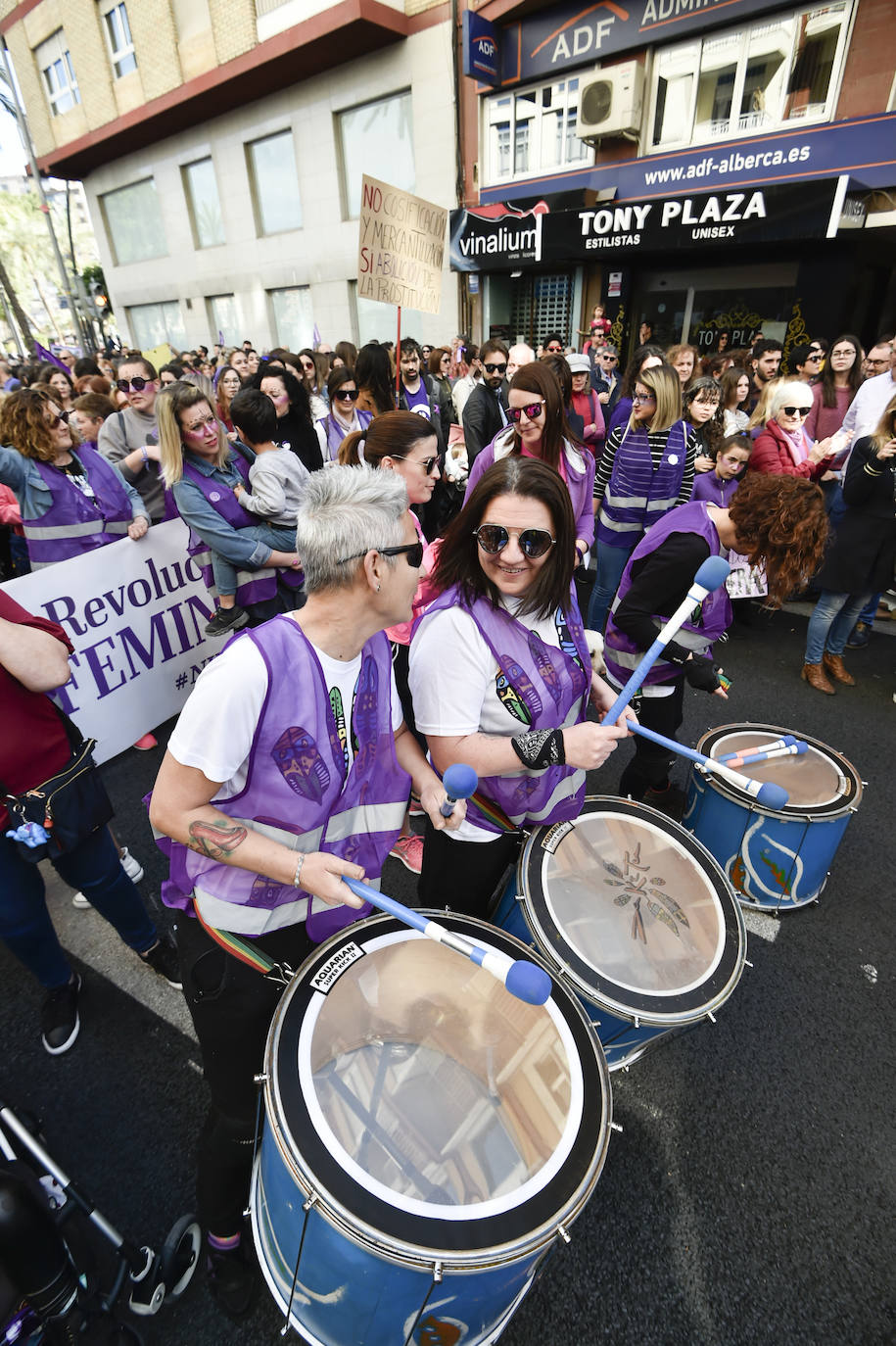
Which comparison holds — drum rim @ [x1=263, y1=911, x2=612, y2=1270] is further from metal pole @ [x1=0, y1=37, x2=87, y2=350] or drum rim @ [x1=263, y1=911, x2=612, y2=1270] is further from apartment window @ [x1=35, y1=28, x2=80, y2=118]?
apartment window @ [x1=35, y1=28, x2=80, y2=118]

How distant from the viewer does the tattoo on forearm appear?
54.2 inches

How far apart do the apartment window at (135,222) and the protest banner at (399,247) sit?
69.0 feet

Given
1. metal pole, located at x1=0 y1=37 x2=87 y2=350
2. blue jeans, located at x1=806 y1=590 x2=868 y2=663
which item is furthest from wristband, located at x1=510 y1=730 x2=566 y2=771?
metal pole, located at x1=0 y1=37 x2=87 y2=350

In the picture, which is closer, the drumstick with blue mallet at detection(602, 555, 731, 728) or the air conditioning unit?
the drumstick with blue mallet at detection(602, 555, 731, 728)

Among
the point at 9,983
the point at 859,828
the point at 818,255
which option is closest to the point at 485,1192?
the point at 9,983

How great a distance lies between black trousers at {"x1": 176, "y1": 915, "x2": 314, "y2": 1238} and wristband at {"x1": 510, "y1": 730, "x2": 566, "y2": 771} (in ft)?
2.41

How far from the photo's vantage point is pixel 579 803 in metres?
2.04

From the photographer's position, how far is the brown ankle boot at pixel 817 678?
460 centimetres

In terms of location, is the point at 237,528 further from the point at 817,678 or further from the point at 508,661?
the point at 817,678

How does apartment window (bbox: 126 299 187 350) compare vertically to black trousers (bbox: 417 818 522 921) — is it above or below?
above

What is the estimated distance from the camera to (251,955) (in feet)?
5.03

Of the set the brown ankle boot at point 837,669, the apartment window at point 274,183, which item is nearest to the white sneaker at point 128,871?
the brown ankle boot at point 837,669

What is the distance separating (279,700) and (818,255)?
12.5m

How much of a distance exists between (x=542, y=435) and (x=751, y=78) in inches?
421
